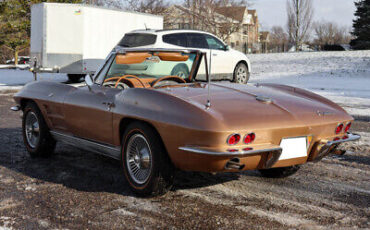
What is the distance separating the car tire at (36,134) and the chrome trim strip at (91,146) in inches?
6.8

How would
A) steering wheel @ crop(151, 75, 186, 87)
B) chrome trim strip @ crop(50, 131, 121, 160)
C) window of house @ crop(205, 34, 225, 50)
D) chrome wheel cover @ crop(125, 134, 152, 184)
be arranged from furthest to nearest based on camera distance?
window of house @ crop(205, 34, 225, 50) → steering wheel @ crop(151, 75, 186, 87) → chrome trim strip @ crop(50, 131, 121, 160) → chrome wheel cover @ crop(125, 134, 152, 184)

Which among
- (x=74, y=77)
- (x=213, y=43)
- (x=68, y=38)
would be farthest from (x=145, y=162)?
(x=74, y=77)

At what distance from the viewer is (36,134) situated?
5.61m

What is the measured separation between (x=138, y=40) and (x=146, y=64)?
8.08 metres

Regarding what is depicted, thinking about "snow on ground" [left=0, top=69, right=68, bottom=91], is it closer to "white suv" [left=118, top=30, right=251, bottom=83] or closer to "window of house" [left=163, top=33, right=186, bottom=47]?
"white suv" [left=118, top=30, right=251, bottom=83]

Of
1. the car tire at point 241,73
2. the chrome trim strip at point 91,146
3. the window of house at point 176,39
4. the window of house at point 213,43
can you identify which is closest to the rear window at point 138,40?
the window of house at point 176,39

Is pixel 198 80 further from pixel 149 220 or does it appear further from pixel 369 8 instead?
pixel 369 8

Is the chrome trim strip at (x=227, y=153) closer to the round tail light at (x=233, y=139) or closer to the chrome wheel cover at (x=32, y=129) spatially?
the round tail light at (x=233, y=139)

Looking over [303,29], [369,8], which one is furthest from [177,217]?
[303,29]

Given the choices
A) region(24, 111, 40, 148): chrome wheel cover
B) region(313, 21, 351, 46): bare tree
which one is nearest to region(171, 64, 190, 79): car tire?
region(24, 111, 40, 148): chrome wheel cover

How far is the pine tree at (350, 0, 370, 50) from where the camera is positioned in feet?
135

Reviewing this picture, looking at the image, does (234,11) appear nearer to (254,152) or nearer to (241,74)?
(241,74)

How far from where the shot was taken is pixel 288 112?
12.7 feet

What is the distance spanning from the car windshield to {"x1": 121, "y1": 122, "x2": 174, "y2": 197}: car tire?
1.05m
